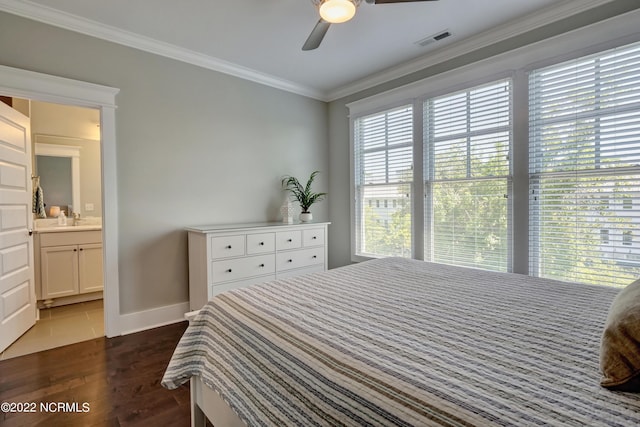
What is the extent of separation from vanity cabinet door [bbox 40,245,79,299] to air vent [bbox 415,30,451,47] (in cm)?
453

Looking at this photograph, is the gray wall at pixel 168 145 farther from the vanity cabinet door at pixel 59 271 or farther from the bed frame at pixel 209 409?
the bed frame at pixel 209 409

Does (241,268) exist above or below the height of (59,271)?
above

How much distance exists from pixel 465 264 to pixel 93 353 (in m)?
3.38

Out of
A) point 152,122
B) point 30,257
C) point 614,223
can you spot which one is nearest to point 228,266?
point 152,122

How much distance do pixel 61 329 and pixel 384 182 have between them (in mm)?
3722

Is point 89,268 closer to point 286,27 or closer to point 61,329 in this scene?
point 61,329

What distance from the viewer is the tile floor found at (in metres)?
2.55

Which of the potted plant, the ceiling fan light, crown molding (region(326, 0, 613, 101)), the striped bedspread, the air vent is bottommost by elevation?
the striped bedspread

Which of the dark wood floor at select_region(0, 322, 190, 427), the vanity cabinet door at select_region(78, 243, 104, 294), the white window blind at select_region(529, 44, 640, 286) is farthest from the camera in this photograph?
the vanity cabinet door at select_region(78, 243, 104, 294)

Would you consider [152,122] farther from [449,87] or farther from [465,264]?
[465,264]

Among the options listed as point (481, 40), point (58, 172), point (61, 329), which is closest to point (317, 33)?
point (481, 40)

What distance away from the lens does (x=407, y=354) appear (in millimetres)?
938

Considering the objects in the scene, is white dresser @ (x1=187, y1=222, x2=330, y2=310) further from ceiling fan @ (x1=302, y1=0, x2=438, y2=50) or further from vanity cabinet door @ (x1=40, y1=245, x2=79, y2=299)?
ceiling fan @ (x1=302, y1=0, x2=438, y2=50)

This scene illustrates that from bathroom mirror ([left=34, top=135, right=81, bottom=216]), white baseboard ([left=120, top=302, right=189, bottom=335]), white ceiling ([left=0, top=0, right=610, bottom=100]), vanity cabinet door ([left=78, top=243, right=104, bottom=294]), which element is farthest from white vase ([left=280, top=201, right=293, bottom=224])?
bathroom mirror ([left=34, top=135, right=81, bottom=216])
